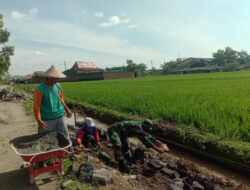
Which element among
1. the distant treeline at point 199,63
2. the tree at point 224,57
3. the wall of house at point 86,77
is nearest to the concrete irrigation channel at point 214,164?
the wall of house at point 86,77

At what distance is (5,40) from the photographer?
46.4 ft

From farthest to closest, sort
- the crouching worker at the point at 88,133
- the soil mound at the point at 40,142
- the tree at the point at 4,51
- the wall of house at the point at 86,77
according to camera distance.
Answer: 1. the wall of house at the point at 86,77
2. the tree at the point at 4,51
3. the crouching worker at the point at 88,133
4. the soil mound at the point at 40,142

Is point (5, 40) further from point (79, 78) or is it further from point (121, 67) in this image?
point (121, 67)

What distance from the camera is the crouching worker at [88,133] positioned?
3.40 metres

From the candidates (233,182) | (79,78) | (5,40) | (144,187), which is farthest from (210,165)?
(79,78)

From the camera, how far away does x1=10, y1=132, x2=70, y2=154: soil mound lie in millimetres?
2666

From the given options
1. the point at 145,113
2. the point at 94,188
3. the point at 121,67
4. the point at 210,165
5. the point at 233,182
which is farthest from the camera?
the point at 121,67

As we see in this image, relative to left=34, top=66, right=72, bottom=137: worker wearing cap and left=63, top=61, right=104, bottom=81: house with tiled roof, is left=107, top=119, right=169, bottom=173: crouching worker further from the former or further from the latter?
left=63, top=61, right=104, bottom=81: house with tiled roof

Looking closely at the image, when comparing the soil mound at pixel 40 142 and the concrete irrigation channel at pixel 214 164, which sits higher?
the soil mound at pixel 40 142

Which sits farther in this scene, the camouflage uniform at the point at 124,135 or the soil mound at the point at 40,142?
the camouflage uniform at the point at 124,135

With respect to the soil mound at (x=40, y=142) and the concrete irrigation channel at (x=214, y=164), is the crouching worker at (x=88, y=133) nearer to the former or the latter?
the soil mound at (x=40, y=142)

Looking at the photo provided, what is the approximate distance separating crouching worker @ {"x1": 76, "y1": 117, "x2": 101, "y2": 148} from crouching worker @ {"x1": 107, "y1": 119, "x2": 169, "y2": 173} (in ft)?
1.78

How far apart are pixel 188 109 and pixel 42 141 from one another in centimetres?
327

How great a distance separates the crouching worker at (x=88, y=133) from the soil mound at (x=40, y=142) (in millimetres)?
396
